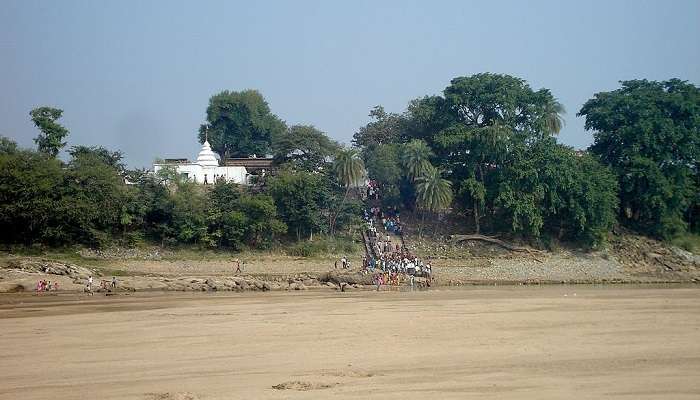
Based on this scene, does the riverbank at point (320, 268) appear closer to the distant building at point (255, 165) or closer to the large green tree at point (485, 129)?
the large green tree at point (485, 129)

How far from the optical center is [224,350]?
18297 mm

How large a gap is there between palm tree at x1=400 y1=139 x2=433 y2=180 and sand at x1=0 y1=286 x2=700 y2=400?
27.7m

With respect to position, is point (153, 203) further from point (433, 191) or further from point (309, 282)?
point (433, 191)

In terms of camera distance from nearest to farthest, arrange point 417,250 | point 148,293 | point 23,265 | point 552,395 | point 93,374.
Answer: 1. point 552,395
2. point 93,374
3. point 148,293
4. point 23,265
5. point 417,250

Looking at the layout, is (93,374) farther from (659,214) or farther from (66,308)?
(659,214)

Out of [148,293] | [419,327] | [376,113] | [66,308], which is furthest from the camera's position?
[376,113]

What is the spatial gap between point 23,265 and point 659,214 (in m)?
50.6

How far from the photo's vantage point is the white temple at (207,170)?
206 ft

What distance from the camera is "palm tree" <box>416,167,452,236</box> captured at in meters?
55.0

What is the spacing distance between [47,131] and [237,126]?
23.2 metres

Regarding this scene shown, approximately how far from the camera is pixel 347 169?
56594 mm

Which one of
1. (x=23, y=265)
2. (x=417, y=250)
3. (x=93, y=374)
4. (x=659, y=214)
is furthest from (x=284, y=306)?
(x=659, y=214)

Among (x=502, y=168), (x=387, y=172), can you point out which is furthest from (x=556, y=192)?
(x=387, y=172)

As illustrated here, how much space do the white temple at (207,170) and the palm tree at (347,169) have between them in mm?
10933
